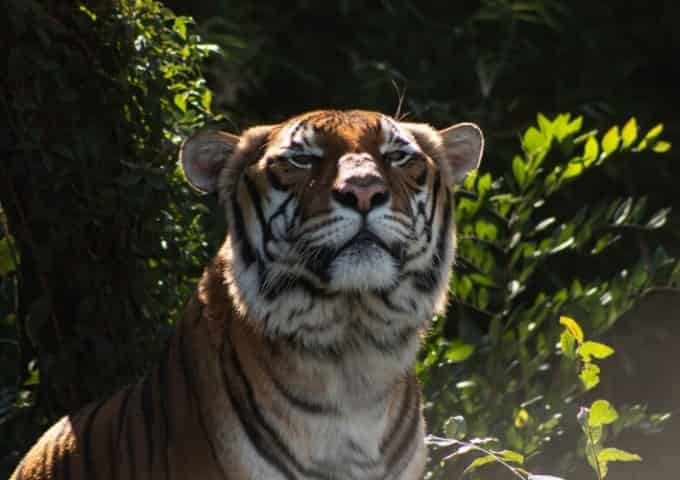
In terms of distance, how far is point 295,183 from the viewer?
3.62m

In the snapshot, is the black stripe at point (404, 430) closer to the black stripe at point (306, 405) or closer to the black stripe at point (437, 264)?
the black stripe at point (306, 405)

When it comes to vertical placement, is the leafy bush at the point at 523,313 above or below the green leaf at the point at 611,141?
below

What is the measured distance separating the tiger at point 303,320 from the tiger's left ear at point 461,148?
6.1 inches

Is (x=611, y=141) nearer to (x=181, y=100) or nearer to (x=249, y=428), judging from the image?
(x=181, y=100)

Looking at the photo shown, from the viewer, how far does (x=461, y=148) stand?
4.05 metres

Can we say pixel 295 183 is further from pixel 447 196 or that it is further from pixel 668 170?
pixel 668 170

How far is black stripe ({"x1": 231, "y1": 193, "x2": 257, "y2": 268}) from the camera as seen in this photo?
3727 millimetres

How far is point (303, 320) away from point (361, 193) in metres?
0.39

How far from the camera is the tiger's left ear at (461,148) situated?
4023mm

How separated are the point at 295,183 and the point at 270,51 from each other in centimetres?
472

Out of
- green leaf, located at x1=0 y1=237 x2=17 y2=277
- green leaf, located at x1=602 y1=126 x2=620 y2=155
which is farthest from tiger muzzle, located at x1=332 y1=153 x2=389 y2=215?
green leaf, located at x1=602 y1=126 x2=620 y2=155

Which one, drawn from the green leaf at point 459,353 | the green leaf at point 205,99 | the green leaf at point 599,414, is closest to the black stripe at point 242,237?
the green leaf at point 599,414

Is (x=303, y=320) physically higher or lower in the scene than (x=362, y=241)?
lower

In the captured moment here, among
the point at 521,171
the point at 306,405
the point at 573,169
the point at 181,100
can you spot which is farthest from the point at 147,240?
the point at 573,169
